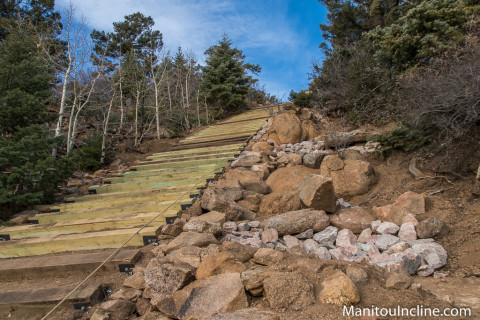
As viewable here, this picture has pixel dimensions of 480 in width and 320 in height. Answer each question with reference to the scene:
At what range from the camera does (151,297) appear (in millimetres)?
2463

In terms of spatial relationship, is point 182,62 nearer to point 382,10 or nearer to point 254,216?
point 382,10

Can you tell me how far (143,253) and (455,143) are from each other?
5470 mm

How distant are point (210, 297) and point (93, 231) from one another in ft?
9.48

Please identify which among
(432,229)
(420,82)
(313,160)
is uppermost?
(420,82)

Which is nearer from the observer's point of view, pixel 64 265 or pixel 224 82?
pixel 64 265

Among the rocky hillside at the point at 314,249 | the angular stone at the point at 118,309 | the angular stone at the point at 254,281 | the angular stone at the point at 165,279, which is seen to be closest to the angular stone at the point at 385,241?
the rocky hillside at the point at 314,249

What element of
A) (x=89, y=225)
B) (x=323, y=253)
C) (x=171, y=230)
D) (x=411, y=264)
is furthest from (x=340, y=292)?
(x=89, y=225)

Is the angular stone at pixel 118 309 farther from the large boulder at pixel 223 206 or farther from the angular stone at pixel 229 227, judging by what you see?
the large boulder at pixel 223 206

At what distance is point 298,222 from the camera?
402cm

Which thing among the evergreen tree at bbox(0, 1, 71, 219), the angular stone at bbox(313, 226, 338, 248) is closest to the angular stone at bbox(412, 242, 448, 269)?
the angular stone at bbox(313, 226, 338, 248)

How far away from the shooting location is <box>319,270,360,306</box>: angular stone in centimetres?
214

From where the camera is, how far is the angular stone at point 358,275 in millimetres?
2428

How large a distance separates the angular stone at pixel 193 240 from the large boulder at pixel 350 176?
3304 millimetres

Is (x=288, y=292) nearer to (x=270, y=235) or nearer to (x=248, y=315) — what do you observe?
(x=248, y=315)
